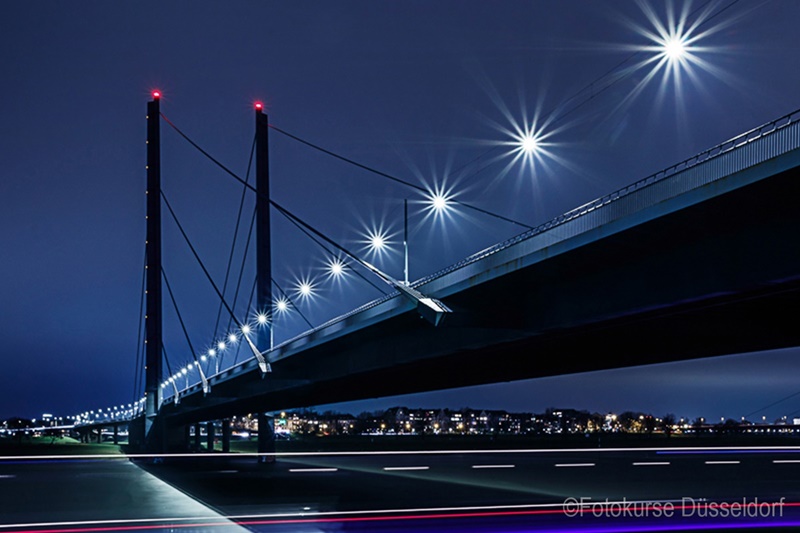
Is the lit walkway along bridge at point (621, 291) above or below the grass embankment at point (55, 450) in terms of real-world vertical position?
above

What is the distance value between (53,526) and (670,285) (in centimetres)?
1461

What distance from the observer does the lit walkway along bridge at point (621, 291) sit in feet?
61.9

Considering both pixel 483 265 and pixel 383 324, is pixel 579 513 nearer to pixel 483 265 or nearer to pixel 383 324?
pixel 483 265

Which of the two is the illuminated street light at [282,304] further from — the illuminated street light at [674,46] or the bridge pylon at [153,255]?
the illuminated street light at [674,46]

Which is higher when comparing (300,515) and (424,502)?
(300,515)

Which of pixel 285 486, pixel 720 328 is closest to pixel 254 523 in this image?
pixel 285 486

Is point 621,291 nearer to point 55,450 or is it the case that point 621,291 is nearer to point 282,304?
point 282,304

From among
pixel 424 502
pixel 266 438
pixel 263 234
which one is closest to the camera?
pixel 424 502

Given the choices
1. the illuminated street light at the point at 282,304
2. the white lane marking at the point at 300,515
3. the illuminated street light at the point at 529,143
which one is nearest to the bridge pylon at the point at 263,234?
the illuminated street light at the point at 282,304

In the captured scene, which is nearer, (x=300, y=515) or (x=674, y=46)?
(x=300, y=515)

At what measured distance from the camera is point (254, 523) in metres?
18.0

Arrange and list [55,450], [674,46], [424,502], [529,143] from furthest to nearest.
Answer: [55,450] < [529,143] < [674,46] < [424,502]

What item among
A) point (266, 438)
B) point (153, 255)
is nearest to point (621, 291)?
point (266, 438)

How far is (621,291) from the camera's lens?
23.8m
